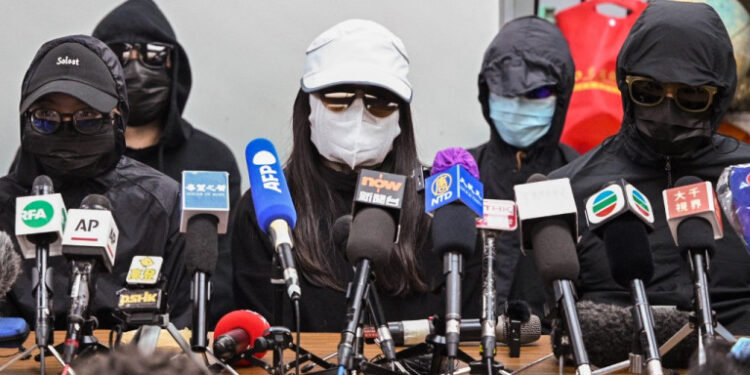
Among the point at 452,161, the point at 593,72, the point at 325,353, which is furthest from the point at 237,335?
the point at 593,72

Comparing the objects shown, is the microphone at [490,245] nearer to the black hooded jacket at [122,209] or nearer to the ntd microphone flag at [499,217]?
the ntd microphone flag at [499,217]

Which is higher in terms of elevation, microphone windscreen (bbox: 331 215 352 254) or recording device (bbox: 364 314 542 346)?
microphone windscreen (bbox: 331 215 352 254)

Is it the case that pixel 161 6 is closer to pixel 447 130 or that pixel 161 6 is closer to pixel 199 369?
pixel 447 130

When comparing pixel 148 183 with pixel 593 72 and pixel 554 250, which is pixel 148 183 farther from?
pixel 593 72

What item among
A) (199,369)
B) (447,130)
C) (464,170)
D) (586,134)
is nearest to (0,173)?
(447,130)

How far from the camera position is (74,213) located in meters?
2.78

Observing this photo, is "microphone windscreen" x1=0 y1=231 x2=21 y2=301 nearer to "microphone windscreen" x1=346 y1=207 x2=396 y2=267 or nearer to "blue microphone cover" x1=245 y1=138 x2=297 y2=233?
"blue microphone cover" x1=245 y1=138 x2=297 y2=233

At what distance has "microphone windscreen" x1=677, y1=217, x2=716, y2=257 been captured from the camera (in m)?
2.77

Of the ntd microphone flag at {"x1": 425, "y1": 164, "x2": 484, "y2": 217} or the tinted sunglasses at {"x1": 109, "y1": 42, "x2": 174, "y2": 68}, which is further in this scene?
the tinted sunglasses at {"x1": 109, "y1": 42, "x2": 174, "y2": 68}

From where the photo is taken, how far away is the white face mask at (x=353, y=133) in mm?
4387

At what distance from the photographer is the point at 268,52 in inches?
236

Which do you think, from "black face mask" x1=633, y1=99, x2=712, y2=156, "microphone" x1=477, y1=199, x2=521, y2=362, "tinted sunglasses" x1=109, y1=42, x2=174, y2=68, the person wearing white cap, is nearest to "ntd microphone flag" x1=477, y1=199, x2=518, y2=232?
"microphone" x1=477, y1=199, x2=521, y2=362

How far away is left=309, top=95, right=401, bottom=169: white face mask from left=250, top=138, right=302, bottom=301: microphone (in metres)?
1.56

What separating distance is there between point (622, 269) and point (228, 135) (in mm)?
3551
